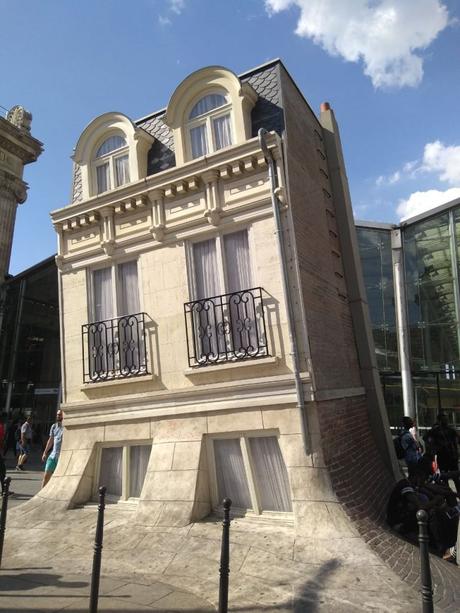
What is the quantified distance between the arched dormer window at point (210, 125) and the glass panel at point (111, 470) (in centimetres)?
542

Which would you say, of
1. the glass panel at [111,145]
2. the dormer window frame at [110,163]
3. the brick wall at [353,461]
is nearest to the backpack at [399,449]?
the brick wall at [353,461]

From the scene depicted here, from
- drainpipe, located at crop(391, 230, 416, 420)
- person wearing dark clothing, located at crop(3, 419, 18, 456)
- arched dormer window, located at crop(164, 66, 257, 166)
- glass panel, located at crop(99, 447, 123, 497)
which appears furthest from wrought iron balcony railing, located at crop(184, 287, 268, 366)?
person wearing dark clothing, located at crop(3, 419, 18, 456)

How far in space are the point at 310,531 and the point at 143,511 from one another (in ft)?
8.01

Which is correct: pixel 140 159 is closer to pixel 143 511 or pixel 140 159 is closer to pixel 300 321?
pixel 300 321

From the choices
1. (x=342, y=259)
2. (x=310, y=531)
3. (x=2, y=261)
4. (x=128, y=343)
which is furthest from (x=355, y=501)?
(x=2, y=261)

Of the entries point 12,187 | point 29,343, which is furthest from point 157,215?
point 12,187

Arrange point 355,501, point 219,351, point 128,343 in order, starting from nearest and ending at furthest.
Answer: point 355,501 < point 219,351 < point 128,343

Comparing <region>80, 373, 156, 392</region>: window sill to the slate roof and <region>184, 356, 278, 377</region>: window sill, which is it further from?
the slate roof

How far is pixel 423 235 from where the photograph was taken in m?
15.5

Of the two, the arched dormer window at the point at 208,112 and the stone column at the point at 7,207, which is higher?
the stone column at the point at 7,207

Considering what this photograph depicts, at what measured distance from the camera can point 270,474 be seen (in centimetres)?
634

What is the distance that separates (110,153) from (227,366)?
16.8 ft

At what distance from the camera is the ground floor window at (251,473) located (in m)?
6.26

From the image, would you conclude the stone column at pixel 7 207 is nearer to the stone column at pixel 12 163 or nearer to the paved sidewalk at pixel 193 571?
the stone column at pixel 12 163
